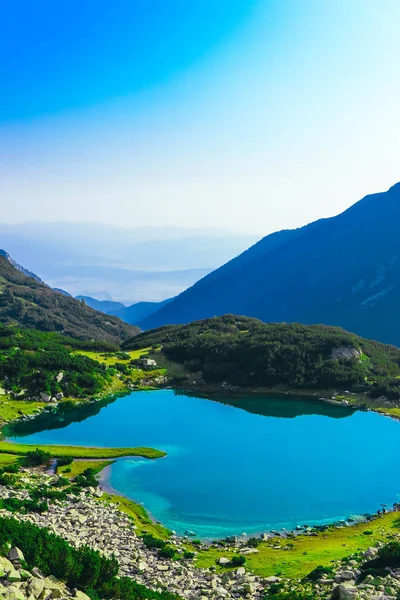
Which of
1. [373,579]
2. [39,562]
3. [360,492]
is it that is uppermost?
[39,562]

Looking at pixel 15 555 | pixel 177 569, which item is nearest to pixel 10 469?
pixel 177 569

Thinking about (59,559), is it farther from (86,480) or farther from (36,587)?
(86,480)

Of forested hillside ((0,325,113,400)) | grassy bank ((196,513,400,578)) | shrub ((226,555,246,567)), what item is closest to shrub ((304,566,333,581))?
grassy bank ((196,513,400,578))

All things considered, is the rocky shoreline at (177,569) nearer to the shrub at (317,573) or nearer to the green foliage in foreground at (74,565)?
the shrub at (317,573)

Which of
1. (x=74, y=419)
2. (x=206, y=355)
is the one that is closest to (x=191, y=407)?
(x=74, y=419)

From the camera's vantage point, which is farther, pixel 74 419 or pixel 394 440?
Result: pixel 74 419

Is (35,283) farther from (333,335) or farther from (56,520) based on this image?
A: (56,520)
